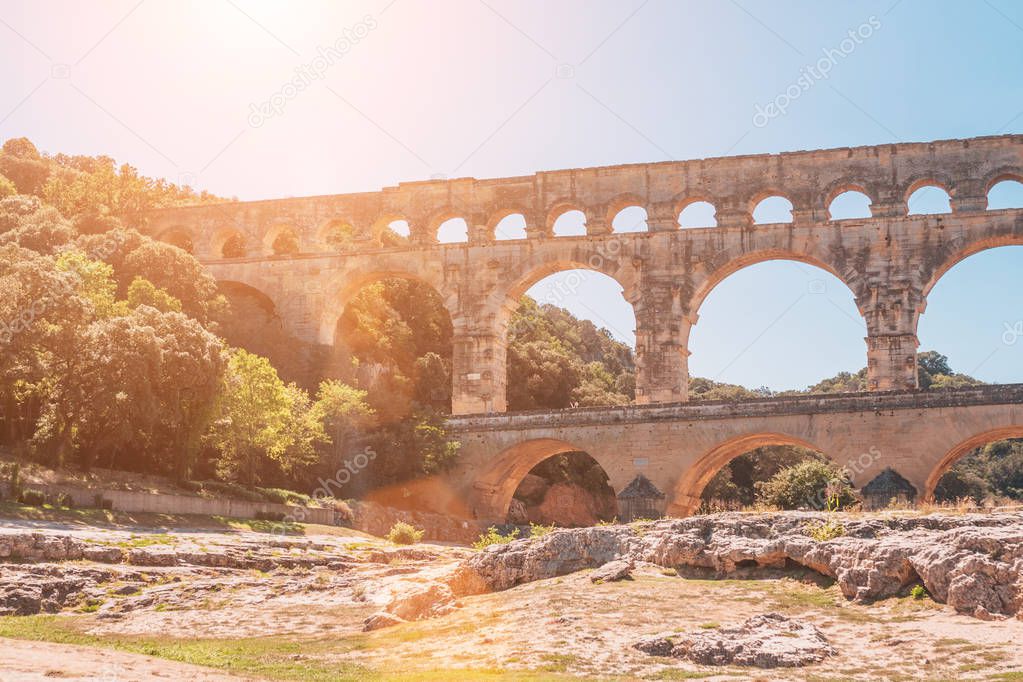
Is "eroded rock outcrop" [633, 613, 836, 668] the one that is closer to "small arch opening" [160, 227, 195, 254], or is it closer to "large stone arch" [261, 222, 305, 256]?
"large stone arch" [261, 222, 305, 256]

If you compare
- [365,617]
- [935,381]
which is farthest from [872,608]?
[935,381]

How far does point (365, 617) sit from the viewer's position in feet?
57.6

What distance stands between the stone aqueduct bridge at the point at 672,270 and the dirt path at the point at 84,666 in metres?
29.8

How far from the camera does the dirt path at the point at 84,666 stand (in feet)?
40.7

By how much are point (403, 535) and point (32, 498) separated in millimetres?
11729

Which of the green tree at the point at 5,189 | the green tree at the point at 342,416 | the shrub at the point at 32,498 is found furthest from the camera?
the green tree at the point at 5,189

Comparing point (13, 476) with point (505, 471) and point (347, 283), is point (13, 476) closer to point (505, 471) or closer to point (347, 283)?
point (505, 471)

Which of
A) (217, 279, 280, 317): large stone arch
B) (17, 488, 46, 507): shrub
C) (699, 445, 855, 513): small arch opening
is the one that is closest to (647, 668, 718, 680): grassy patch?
(17, 488, 46, 507): shrub

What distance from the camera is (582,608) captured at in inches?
601

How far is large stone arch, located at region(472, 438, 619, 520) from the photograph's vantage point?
45.1 m

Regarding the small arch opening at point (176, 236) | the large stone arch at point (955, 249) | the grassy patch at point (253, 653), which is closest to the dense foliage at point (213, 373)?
the small arch opening at point (176, 236)

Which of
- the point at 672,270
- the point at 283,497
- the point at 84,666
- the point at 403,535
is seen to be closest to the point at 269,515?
the point at 283,497

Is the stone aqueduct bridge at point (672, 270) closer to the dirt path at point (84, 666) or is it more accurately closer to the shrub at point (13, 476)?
the shrub at point (13, 476)

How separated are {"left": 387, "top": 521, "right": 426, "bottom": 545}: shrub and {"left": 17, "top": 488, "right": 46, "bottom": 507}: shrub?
1080cm
